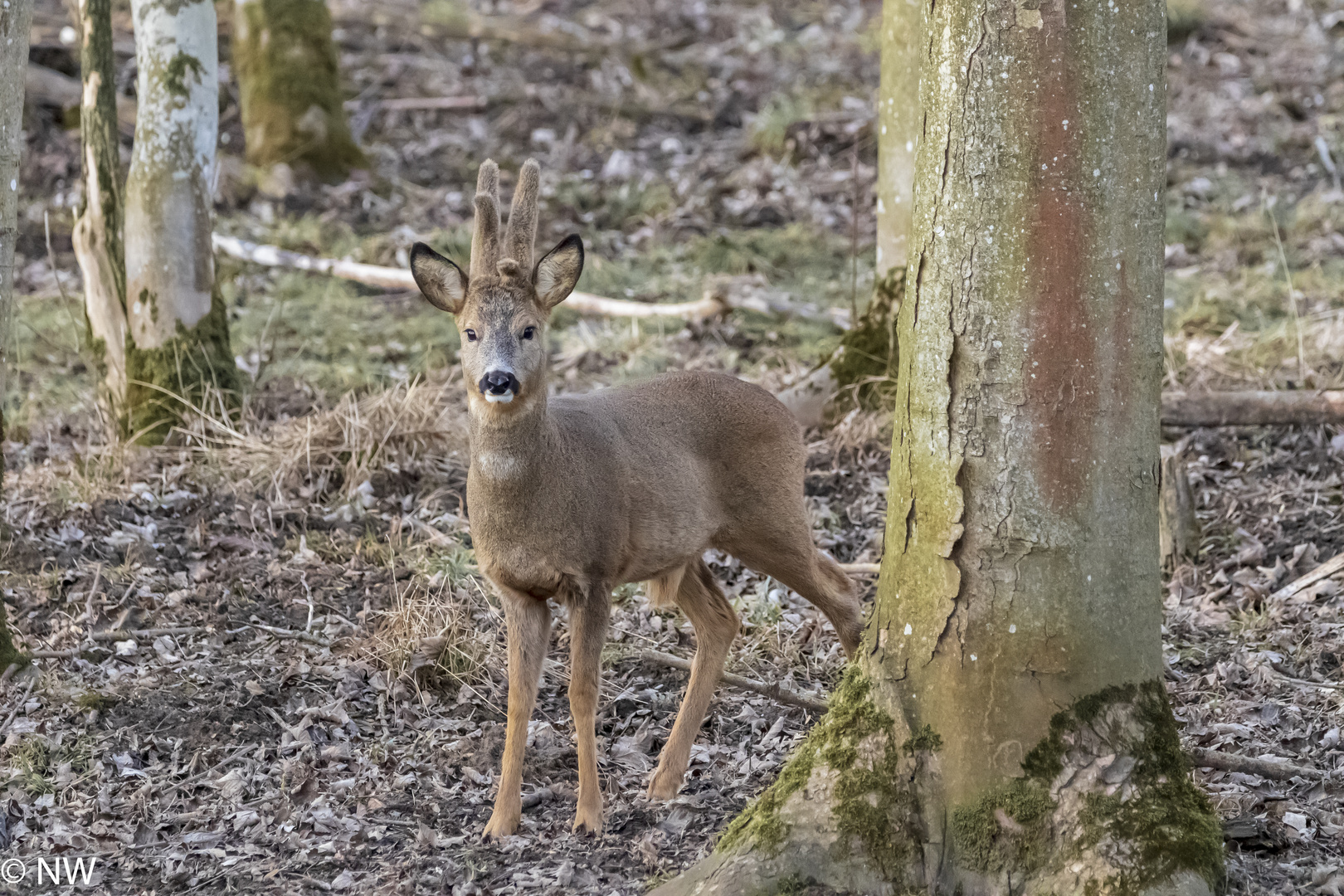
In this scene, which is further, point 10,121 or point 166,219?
point 166,219

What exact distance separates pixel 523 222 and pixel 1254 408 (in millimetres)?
4509

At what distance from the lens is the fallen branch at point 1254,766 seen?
14.8ft

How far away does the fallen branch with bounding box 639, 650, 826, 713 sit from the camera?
544 cm

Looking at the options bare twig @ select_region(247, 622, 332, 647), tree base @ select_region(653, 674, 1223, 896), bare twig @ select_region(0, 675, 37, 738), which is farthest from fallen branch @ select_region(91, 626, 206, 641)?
tree base @ select_region(653, 674, 1223, 896)

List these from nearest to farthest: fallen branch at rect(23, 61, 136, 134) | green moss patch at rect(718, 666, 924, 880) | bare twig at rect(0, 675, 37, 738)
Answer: green moss patch at rect(718, 666, 924, 880), bare twig at rect(0, 675, 37, 738), fallen branch at rect(23, 61, 136, 134)

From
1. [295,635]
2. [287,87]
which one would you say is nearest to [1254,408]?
[295,635]

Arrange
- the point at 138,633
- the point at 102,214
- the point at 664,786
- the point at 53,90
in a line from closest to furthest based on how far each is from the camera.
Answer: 1. the point at 664,786
2. the point at 138,633
3. the point at 102,214
4. the point at 53,90

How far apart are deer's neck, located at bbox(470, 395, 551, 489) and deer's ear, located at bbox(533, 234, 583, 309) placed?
375 millimetres

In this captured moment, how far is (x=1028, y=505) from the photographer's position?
3562 millimetres

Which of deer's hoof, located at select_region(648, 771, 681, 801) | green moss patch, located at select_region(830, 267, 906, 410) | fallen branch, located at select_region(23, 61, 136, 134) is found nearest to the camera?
deer's hoof, located at select_region(648, 771, 681, 801)

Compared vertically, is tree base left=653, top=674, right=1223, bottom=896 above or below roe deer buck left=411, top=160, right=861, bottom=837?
below

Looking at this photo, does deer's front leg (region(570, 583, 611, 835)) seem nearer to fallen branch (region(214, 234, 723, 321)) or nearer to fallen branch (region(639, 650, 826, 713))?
fallen branch (region(639, 650, 826, 713))

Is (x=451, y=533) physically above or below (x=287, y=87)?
below

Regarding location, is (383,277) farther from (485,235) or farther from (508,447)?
(508,447)
